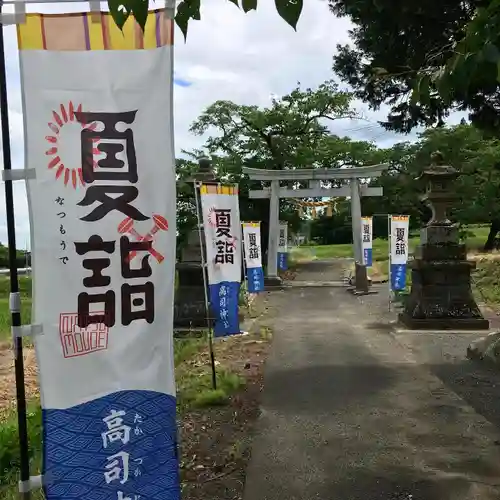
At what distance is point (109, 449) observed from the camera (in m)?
2.65

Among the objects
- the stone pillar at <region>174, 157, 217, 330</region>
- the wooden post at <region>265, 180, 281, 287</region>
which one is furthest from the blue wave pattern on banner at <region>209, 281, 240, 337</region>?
the wooden post at <region>265, 180, 281, 287</region>

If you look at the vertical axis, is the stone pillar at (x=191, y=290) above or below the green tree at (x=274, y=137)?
below

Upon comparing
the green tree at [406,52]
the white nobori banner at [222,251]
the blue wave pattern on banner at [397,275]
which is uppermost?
the green tree at [406,52]

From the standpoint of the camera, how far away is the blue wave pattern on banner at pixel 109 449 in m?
2.62

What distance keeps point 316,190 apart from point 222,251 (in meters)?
14.3

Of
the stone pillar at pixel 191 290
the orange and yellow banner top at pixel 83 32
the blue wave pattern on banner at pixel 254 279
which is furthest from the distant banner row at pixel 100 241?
the blue wave pattern on banner at pixel 254 279

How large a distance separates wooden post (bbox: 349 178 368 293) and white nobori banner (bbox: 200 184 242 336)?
40.9 feet

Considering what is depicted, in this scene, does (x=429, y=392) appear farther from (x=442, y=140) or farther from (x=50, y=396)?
(x=442, y=140)

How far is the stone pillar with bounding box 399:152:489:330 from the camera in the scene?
1065cm

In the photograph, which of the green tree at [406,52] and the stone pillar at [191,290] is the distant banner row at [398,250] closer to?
the stone pillar at [191,290]

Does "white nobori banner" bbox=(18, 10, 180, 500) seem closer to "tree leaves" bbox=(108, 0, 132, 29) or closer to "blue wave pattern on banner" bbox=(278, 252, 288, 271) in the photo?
"tree leaves" bbox=(108, 0, 132, 29)

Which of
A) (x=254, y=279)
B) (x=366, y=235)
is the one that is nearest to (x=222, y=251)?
(x=254, y=279)

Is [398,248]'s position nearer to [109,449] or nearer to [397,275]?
[397,275]

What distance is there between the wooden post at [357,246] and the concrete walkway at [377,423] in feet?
32.2
